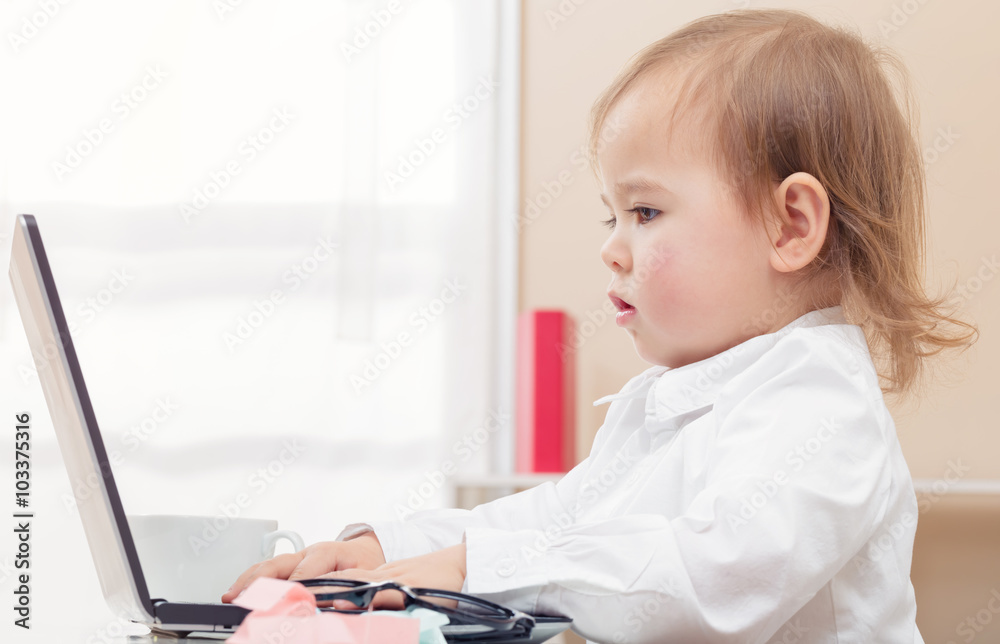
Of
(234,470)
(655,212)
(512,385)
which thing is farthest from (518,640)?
(512,385)

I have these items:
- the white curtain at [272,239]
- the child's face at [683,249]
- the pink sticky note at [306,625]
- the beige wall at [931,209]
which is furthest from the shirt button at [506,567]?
the beige wall at [931,209]

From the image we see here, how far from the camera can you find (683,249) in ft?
2.30

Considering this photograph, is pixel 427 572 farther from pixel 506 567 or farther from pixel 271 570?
pixel 271 570

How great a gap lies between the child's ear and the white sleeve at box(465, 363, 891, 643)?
0.17 meters

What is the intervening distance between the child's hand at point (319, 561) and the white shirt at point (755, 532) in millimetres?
152

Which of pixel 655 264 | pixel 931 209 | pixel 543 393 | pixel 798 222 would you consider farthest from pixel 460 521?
pixel 931 209

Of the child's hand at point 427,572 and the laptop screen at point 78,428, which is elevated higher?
the laptop screen at point 78,428

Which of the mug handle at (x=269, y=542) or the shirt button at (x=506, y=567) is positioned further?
the mug handle at (x=269, y=542)

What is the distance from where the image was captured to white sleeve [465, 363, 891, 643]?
0.49 metres

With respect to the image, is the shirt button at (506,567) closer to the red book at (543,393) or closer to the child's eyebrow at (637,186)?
the child's eyebrow at (637,186)

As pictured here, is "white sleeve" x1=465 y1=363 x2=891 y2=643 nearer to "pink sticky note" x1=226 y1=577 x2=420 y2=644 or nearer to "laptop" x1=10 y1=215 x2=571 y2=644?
"laptop" x1=10 y1=215 x2=571 y2=644

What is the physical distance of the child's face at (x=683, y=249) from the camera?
70cm

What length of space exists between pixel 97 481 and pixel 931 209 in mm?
1583

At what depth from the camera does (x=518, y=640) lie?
0.43m
